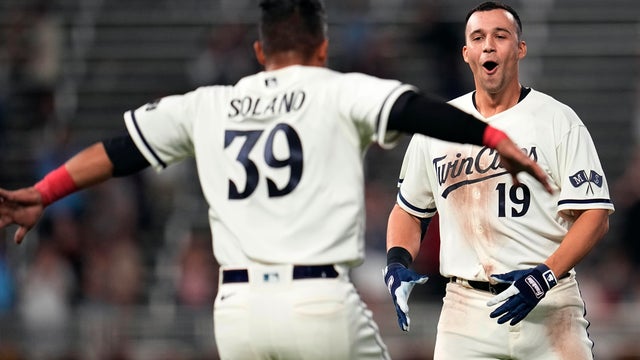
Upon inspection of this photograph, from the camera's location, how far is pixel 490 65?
6824 mm

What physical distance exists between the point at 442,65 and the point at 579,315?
9.60m

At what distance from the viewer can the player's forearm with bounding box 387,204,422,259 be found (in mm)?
7090

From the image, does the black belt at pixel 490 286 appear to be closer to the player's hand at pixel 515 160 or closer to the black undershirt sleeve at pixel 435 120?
the player's hand at pixel 515 160

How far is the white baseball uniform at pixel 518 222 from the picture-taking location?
21.5ft

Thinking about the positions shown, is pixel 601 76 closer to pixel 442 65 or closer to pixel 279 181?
pixel 442 65

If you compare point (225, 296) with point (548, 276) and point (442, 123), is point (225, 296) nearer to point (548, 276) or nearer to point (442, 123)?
point (442, 123)

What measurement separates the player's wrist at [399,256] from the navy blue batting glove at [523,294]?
727 mm

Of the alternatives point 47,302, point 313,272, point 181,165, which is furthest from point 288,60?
point 181,165

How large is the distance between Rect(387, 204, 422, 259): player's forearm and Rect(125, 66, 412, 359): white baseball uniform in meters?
1.29

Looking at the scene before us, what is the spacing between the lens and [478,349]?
6.65m

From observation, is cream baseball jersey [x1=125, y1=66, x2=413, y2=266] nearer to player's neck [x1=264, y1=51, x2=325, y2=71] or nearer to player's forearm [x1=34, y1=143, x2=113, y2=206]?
player's neck [x1=264, y1=51, x2=325, y2=71]

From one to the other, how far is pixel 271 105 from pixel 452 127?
79 cm

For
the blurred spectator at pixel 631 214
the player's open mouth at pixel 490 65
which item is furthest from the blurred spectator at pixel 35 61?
the player's open mouth at pixel 490 65

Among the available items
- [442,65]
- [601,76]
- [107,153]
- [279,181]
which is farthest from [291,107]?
[601,76]
